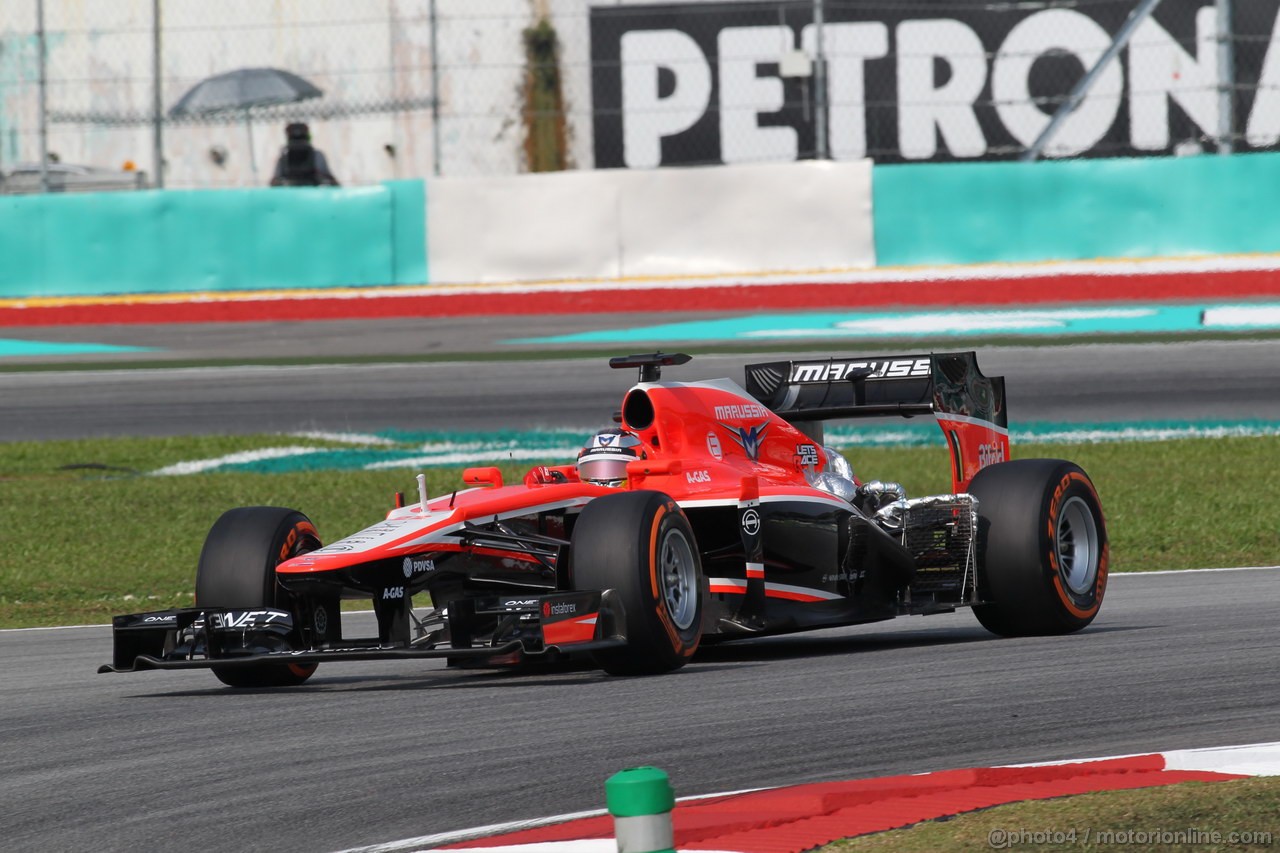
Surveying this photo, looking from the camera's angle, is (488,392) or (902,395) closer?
(902,395)

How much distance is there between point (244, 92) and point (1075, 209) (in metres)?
9.64

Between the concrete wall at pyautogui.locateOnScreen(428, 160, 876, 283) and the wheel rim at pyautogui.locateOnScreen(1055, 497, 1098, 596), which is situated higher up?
the concrete wall at pyautogui.locateOnScreen(428, 160, 876, 283)

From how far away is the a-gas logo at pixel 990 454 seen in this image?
9422mm

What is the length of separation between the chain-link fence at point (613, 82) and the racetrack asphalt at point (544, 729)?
12701 mm

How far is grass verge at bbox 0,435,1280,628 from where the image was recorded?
12574 millimetres

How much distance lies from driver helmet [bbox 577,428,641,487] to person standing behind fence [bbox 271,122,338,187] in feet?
44.8

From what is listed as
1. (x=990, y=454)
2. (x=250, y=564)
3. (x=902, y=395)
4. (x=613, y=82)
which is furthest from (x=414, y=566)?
(x=613, y=82)

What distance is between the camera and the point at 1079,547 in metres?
8.67

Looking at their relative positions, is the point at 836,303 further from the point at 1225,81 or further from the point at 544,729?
the point at 544,729

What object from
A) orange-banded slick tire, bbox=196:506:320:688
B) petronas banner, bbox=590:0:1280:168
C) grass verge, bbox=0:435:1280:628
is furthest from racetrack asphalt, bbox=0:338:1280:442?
orange-banded slick tire, bbox=196:506:320:688

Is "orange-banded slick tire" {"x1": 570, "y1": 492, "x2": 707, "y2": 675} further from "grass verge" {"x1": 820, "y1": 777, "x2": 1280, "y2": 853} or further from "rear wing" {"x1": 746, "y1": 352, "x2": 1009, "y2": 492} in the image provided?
"grass verge" {"x1": 820, "y1": 777, "x2": 1280, "y2": 853}

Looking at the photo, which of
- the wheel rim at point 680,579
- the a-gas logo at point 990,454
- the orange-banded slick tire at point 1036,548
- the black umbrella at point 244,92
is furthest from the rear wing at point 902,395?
the black umbrella at point 244,92

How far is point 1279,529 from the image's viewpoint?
43.7 ft

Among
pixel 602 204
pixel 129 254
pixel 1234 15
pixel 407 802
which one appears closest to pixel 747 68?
pixel 602 204
